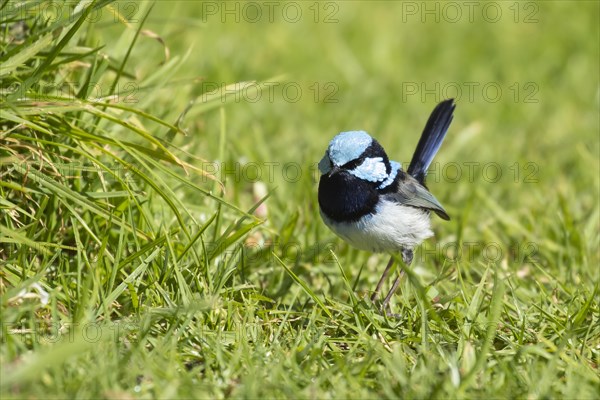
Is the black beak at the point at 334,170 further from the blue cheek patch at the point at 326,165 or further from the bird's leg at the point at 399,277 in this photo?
the bird's leg at the point at 399,277

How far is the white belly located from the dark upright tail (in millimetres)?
539

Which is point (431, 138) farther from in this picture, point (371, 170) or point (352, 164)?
point (352, 164)

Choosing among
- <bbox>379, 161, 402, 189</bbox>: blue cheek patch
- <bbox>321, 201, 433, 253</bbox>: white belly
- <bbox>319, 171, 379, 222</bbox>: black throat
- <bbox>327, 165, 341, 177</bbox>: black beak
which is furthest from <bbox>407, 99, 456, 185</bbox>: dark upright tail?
<bbox>327, 165, 341, 177</bbox>: black beak

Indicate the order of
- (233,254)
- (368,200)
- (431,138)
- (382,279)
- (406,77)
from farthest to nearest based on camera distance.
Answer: (406,77)
(431,138)
(382,279)
(368,200)
(233,254)

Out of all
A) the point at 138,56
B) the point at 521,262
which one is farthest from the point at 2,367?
the point at 138,56

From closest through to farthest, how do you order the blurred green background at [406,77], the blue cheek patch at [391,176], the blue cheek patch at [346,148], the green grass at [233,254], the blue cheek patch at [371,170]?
the green grass at [233,254]
the blue cheek patch at [346,148]
the blue cheek patch at [371,170]
the blue cheek patch at [391,176]
the blurred green background at [406,77]

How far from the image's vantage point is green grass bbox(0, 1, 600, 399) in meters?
3.03

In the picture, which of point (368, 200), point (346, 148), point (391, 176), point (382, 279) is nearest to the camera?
point (346, 148)

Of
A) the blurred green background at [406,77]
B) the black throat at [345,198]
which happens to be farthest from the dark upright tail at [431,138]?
the black throat at [345,198]

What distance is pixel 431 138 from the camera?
4.73m

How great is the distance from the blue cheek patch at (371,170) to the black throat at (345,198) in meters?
0.03

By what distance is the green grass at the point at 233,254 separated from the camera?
303 centimetres

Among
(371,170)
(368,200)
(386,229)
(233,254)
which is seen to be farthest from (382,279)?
(233,254)

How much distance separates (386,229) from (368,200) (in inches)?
7.1
